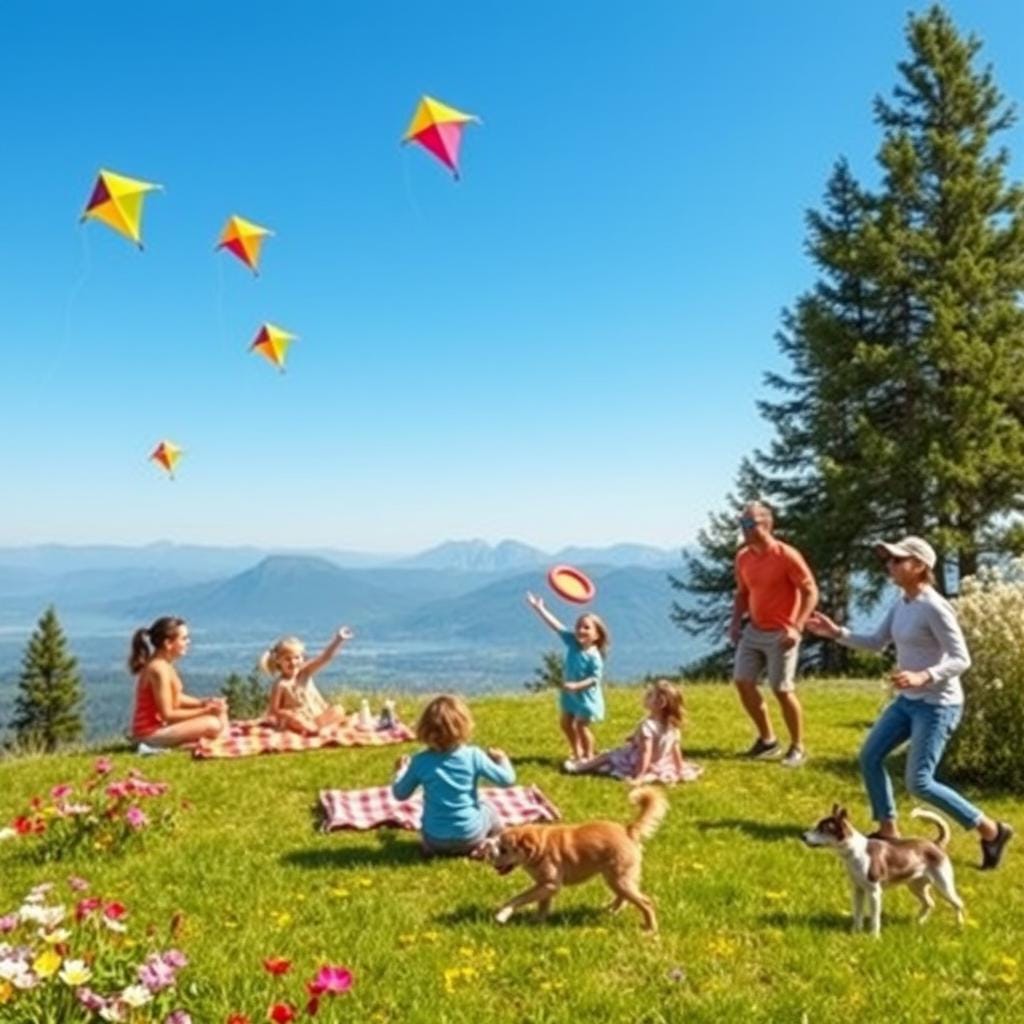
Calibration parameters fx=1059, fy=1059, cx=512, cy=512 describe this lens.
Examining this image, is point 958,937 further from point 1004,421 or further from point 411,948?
point 1004,421

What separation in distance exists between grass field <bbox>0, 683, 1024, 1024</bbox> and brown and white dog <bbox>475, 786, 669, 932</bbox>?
0.21m

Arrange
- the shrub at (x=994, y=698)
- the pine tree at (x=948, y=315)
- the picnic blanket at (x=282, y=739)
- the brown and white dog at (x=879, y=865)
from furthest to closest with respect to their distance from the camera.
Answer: the pine tree at (x=948, y=315)
the picnic blanket at (x=282, y=739)
the shrub at (x=994, y=698)
the brown and white dog at (x=879, y=865)

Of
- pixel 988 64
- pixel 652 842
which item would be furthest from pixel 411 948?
pixel 988 64

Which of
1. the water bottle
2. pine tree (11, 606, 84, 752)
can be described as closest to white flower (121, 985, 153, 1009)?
the water bottle

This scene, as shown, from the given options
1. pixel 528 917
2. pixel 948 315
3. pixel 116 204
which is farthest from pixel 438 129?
pixel 948 315

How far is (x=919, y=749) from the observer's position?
29.7ft

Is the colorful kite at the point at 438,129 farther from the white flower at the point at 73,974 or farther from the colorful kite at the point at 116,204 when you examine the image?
the white flower at the point at 73,974

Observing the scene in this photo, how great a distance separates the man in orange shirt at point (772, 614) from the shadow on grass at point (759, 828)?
272 centimetres

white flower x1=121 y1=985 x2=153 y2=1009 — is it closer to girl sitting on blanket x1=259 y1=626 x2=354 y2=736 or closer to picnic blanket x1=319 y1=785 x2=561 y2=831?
picnic blanket x1=319 y1=785 x2=561 y2=831

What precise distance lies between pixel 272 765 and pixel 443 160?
866cm

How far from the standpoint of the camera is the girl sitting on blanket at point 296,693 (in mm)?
15477

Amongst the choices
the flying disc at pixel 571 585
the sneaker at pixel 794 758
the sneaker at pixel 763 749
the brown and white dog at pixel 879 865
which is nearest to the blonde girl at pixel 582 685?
the flying disc at pixel 571 585

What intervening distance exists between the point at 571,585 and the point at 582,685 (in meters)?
3.20

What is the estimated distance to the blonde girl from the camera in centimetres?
1300
